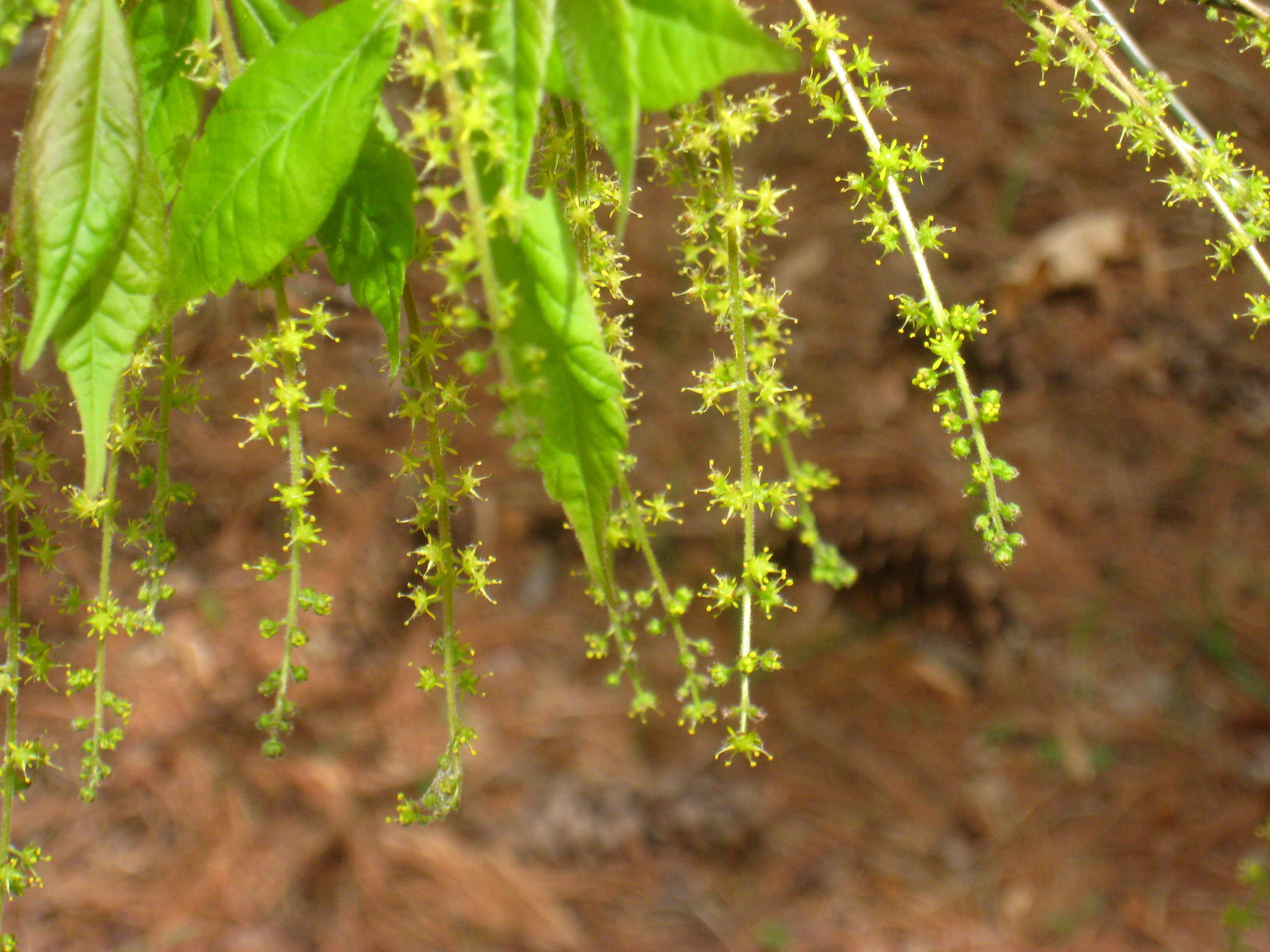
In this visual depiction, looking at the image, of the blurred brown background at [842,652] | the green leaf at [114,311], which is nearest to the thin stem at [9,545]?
the green leaf at [114,311]

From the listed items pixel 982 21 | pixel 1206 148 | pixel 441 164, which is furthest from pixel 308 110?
pixel 982 21

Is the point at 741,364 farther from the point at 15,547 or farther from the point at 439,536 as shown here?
the point at 15,547

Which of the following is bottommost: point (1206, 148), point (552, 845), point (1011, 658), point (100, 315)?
point (552, 845)

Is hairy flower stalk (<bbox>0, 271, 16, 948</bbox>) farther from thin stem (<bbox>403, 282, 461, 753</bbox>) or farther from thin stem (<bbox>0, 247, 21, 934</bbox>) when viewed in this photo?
thin stem (<bbox>403, 282, 461, 753</bbox>)

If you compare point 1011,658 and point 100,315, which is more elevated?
point 100,315

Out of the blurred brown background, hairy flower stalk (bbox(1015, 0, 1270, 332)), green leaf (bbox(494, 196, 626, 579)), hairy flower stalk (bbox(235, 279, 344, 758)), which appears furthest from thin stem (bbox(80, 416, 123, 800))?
the blurred brown background

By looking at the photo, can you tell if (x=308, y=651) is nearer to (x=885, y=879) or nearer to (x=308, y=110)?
(x=885, y=879)
